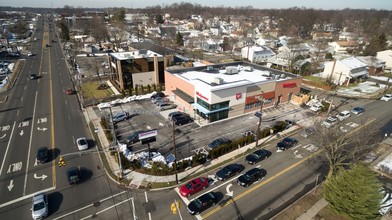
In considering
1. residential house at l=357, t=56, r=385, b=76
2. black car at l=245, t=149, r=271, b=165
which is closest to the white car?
residential house at l=357, t=56, r=385, b=76

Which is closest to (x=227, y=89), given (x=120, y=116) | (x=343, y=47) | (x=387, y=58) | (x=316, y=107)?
(x=120, y=116)

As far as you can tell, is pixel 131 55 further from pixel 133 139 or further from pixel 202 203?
pixel 202 203

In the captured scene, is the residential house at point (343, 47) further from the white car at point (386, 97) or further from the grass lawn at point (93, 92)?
the grass lawn at point (93, 92)

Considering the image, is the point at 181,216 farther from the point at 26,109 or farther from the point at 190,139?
the point at 26,109

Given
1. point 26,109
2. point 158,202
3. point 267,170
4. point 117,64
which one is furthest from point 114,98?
point 267,170

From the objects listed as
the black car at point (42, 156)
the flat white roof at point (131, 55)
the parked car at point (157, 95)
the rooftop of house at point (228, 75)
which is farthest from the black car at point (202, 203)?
the flat white roof at point (131, 55)
